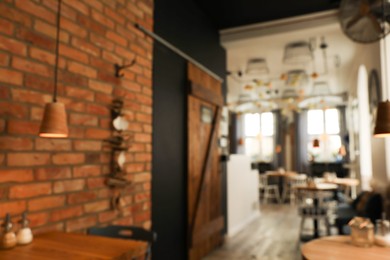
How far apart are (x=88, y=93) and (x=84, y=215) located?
79 centimetres

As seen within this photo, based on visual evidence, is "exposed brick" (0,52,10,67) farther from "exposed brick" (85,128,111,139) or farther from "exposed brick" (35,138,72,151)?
"exposed brick" (85,128,111,139)

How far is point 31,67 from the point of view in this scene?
1856mm

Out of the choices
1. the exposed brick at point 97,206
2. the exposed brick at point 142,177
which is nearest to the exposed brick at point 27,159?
the exposed brick at point 97,206

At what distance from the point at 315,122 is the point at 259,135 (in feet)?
5.97

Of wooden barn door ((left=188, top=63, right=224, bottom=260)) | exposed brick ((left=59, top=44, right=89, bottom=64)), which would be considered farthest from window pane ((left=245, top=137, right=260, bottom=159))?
exposed brick ((left=59, top=44, right=89, bottom=64))

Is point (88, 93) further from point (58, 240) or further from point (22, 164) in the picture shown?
point (58, 240)

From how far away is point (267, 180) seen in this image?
10219mm

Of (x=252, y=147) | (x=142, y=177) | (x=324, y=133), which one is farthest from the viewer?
(x=252, y=147)

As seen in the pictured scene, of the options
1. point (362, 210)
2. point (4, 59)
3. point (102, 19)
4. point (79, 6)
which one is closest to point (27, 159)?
point (4, 59)

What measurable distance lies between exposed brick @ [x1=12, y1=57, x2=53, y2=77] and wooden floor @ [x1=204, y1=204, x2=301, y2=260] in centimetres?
305

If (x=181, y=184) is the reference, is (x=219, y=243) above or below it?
below

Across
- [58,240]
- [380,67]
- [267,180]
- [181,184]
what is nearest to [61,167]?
[58,240]

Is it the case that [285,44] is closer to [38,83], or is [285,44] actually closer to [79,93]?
[79,93]

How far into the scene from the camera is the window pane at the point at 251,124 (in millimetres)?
11559
